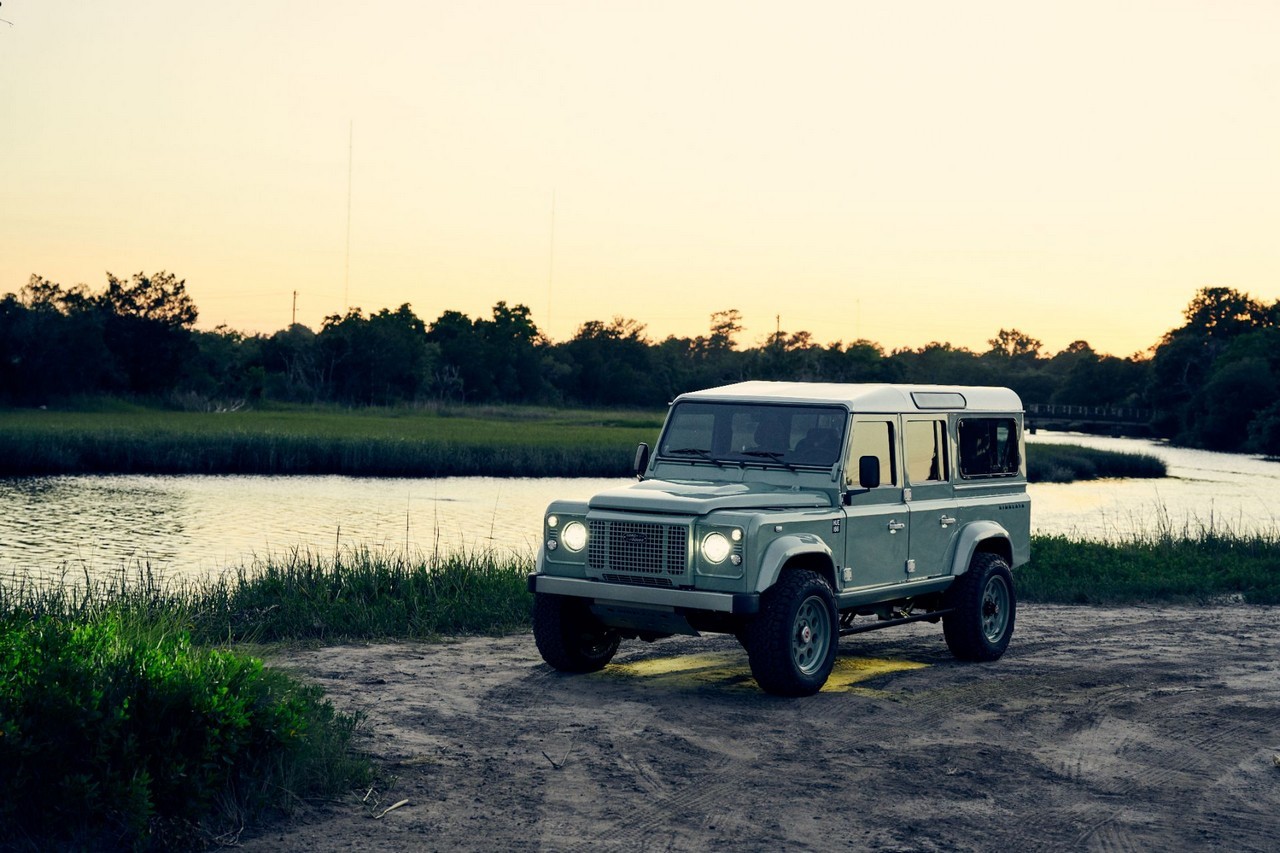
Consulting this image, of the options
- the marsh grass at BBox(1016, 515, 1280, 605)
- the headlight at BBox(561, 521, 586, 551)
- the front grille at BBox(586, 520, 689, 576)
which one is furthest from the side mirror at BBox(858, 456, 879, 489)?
the marsh grass at BBox(1016, 515, 1280, 605)

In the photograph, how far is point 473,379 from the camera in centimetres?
12794

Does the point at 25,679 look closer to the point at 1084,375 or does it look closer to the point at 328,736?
the point at 328,736

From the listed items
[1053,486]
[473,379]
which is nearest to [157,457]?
[1053,486]

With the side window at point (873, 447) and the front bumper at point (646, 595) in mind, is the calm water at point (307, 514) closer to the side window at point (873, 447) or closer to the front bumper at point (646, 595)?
the front bumper at point (646, 595)

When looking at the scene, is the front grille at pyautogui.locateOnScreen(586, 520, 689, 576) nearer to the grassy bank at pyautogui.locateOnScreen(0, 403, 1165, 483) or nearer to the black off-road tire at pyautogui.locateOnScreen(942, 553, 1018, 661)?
the black off-road tire at pyautogui.locateOnScreen(942, 553, 1018, 661)

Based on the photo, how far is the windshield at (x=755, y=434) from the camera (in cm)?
1148

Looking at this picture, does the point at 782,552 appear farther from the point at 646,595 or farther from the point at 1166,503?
the point at 1166,503

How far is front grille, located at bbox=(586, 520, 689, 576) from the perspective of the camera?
1030 centimetres

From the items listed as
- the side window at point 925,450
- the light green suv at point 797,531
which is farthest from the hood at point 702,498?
the side window at point 925,450

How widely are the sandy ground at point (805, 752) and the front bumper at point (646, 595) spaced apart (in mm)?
810

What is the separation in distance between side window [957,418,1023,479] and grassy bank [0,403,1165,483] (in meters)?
41.3

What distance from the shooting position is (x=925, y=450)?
12.5 meters

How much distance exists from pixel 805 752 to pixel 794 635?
1.56 m

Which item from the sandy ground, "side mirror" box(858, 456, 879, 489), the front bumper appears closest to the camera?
the sandy ground
